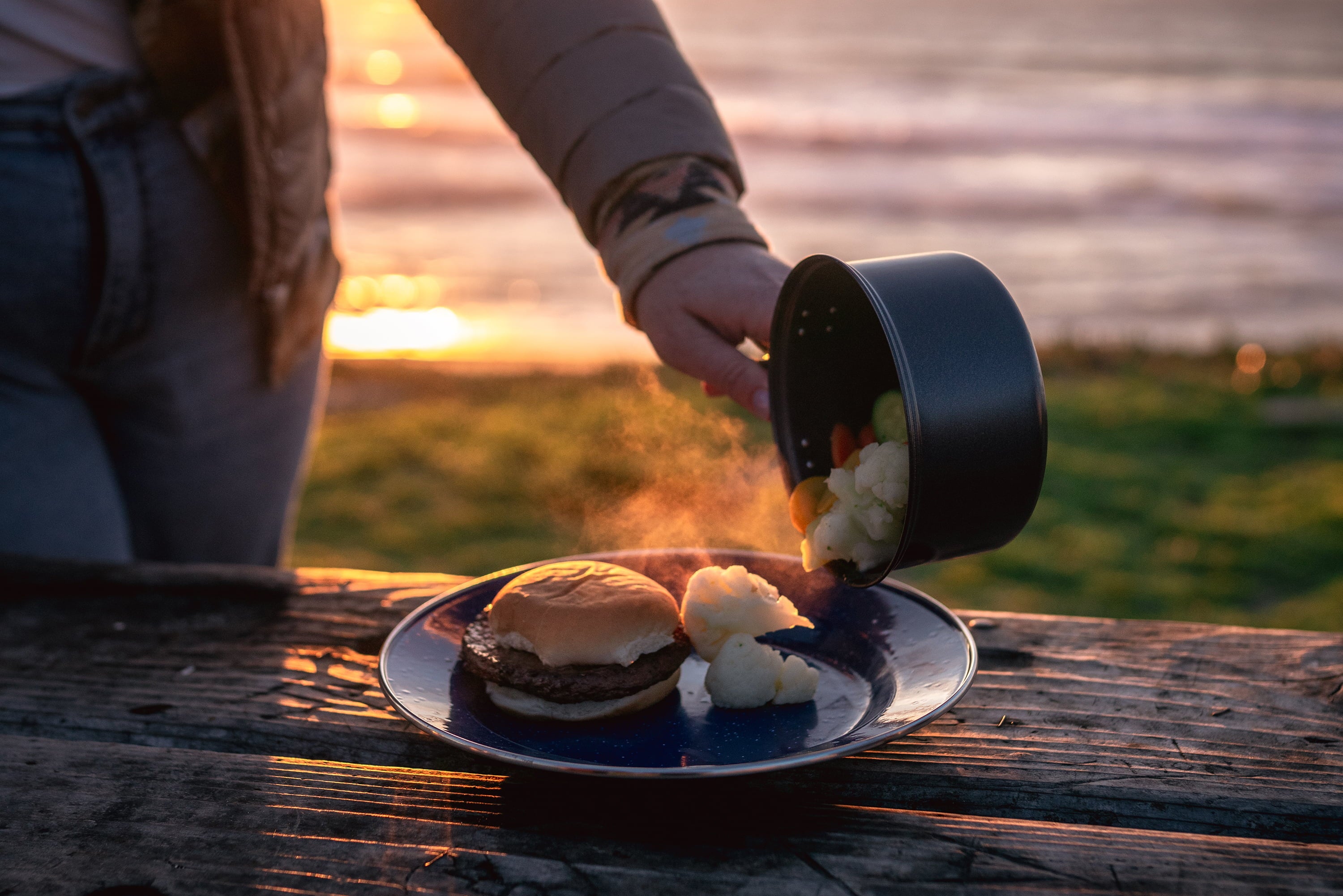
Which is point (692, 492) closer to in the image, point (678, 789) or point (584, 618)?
point (584, 618)

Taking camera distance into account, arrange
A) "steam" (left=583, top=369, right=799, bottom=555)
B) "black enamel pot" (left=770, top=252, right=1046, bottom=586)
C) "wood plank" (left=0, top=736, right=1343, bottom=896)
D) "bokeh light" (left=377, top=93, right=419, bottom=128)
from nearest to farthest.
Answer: "wood plank" (left=0, top=736, right=1343, bottom=896), "black enamel pot" (left=770, top=252, right=1046, bottom=586), "steam" (left=583, top=369, right=799, bottom=555), "bokeh light" (left=377, top=93, right=419, bottom=128)

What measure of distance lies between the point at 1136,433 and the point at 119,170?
6079 mm

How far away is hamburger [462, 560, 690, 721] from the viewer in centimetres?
150

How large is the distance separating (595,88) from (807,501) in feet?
2.82

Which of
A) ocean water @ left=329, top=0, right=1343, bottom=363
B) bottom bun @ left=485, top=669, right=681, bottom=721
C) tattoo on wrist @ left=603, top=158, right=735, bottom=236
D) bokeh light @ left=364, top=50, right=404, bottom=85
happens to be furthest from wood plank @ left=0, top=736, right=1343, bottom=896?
bokeh light @ left=364, top=50, right=404, bottom=85

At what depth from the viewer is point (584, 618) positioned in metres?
→ 1.56

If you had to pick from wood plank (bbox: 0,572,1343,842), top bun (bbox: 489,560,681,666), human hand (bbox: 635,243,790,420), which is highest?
human hand (bbox: 635,243,790,420)

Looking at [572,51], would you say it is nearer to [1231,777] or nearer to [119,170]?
[119,170]

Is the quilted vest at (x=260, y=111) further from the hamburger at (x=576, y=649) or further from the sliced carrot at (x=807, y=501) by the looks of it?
the sliced carrot at (x=807, y=501)

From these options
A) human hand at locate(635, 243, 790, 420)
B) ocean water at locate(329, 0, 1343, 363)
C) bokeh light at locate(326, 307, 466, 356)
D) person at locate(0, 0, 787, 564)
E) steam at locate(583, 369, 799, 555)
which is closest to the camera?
human hand at locate(635, 243, 790, 420)

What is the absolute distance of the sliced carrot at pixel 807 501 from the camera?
1.71 meters

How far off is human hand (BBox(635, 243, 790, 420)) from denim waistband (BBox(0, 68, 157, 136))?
1117 millimetres

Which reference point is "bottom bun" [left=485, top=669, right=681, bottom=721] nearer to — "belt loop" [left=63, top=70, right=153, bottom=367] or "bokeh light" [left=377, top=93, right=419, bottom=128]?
"belt loop" [left=63, top=70, right=153, bottom=367]

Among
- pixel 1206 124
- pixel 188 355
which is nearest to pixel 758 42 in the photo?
pixel 1206 124
